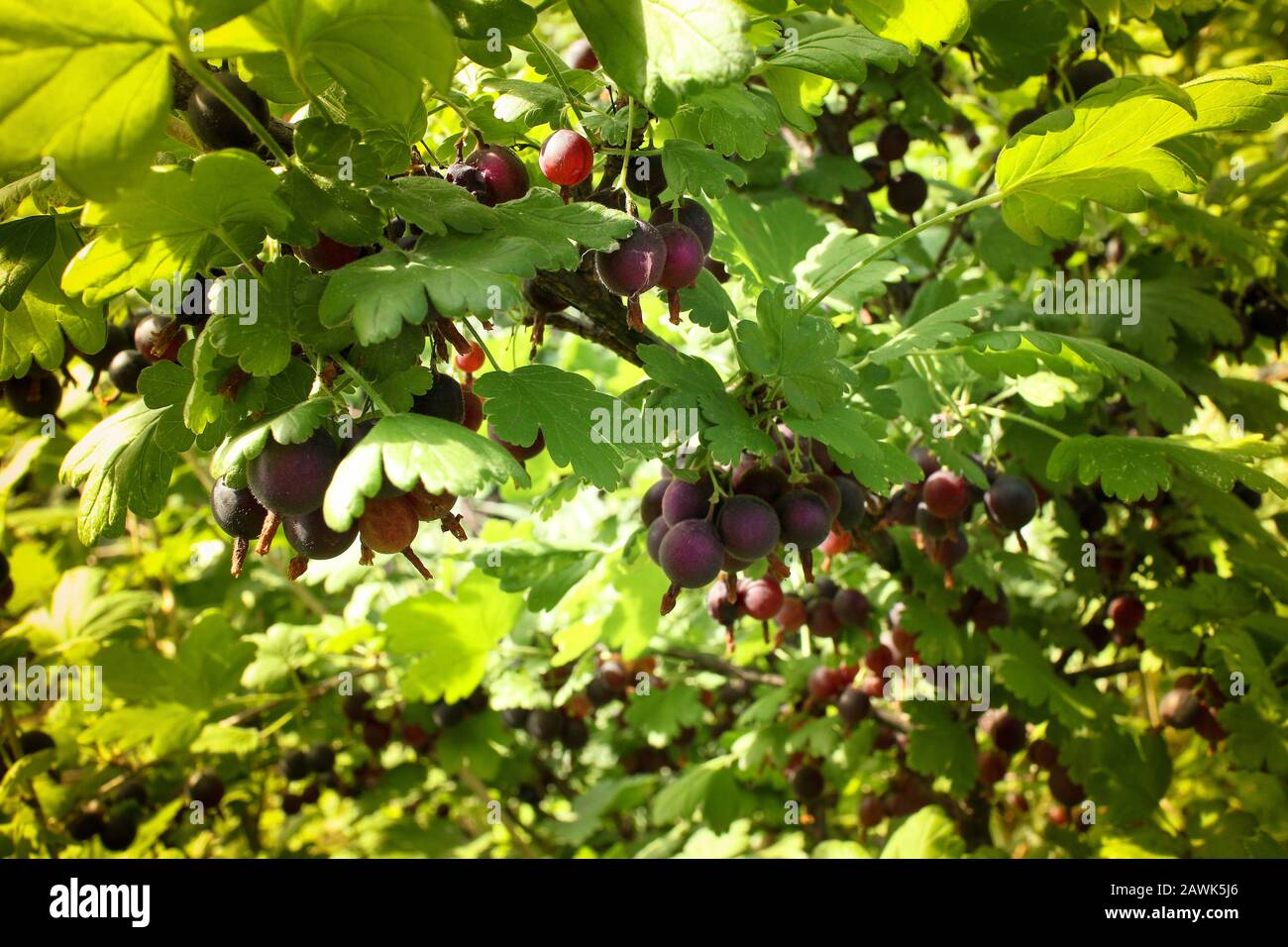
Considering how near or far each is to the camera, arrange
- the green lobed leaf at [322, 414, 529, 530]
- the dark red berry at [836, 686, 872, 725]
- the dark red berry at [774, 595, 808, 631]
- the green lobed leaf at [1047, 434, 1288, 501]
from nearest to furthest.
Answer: the green lobed leaf at [322, 414, 529, 530] → the green lobed leaf at [1047, 434, 1288, 501] → the dark red berry at [774, 595, 808, 631] → the dark red berry at [836, 686, 872, 725]

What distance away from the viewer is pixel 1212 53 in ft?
8.11

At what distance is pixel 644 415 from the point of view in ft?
3.53

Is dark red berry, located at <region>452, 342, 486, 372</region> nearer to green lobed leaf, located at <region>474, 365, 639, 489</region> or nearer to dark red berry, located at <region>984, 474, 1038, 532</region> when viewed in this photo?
green lobed leaf, located at <region>474, 365, 639, 489</region>

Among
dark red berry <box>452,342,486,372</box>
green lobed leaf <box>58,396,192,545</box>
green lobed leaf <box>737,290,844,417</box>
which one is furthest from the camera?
dark red berry <box>452,342,486,372</box>

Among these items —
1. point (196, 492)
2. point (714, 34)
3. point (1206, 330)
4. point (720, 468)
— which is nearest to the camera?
point (714, 34)

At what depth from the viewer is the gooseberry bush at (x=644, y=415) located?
813 mm

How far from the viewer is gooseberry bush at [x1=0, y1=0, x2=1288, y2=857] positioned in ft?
2.67

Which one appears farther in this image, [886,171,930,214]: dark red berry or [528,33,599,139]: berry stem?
[886,171,930,214]: dark red berry

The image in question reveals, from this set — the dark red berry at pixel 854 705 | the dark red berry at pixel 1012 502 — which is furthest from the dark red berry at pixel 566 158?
the dark red berry at pixel 854 705

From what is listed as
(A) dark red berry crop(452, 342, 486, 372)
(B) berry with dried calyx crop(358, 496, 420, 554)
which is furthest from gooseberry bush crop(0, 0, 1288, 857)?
(A) dark red berry crop(452, 342, 486, 372)

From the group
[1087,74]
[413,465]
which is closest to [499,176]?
[413,465]

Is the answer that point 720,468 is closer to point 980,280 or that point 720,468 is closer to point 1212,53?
point 980,280
